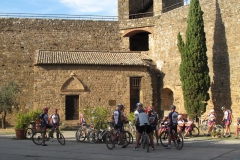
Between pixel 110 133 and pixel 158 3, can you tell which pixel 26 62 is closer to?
pixel 158 3

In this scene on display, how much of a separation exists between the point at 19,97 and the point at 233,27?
17.0m

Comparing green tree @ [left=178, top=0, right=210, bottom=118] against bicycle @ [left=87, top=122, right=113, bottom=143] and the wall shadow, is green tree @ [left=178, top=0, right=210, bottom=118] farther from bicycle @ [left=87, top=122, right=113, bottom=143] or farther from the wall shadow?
bicycle @ [left=87, top=122, right=113, bottom=143]

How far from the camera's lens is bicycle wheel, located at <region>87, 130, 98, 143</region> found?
1604cm

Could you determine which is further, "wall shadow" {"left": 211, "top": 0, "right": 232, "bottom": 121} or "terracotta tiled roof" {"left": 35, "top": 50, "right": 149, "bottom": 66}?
"terracotta tiled roof" {"left": 35, "top": 50, "right": 149, "bottom": 66}

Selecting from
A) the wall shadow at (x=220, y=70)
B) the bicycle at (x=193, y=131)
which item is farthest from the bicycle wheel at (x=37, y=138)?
the wall shadow at (x=220, y=70)

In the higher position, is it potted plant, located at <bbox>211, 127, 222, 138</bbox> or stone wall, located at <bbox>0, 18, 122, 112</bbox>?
stone wall, located at <bbox>0, 18, 122, 112</bbox>

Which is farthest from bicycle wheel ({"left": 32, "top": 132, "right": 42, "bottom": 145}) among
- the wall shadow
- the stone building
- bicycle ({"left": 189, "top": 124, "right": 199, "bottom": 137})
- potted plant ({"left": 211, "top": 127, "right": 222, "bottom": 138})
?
the wall shadow

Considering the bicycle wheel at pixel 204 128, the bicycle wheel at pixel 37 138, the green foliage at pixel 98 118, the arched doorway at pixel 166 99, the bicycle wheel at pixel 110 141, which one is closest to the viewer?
the bicycle wheel at pixel 110 141

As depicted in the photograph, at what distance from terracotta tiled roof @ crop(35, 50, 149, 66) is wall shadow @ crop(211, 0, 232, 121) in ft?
18.2

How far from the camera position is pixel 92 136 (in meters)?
16.1

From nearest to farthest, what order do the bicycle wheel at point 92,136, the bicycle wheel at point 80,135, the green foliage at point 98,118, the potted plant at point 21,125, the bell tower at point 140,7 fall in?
the bicycle wheel at point 92,136 → the bicycle wheel at point 80,135 → the green foliage at point 98,118 → the potted plant at point 21,125 → the bell tower at point 140,7

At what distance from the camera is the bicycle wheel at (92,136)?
16041 mm

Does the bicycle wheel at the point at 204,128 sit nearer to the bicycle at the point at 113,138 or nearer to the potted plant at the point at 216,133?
the potted plant at the point at 216,133

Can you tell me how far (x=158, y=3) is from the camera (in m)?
31.0
